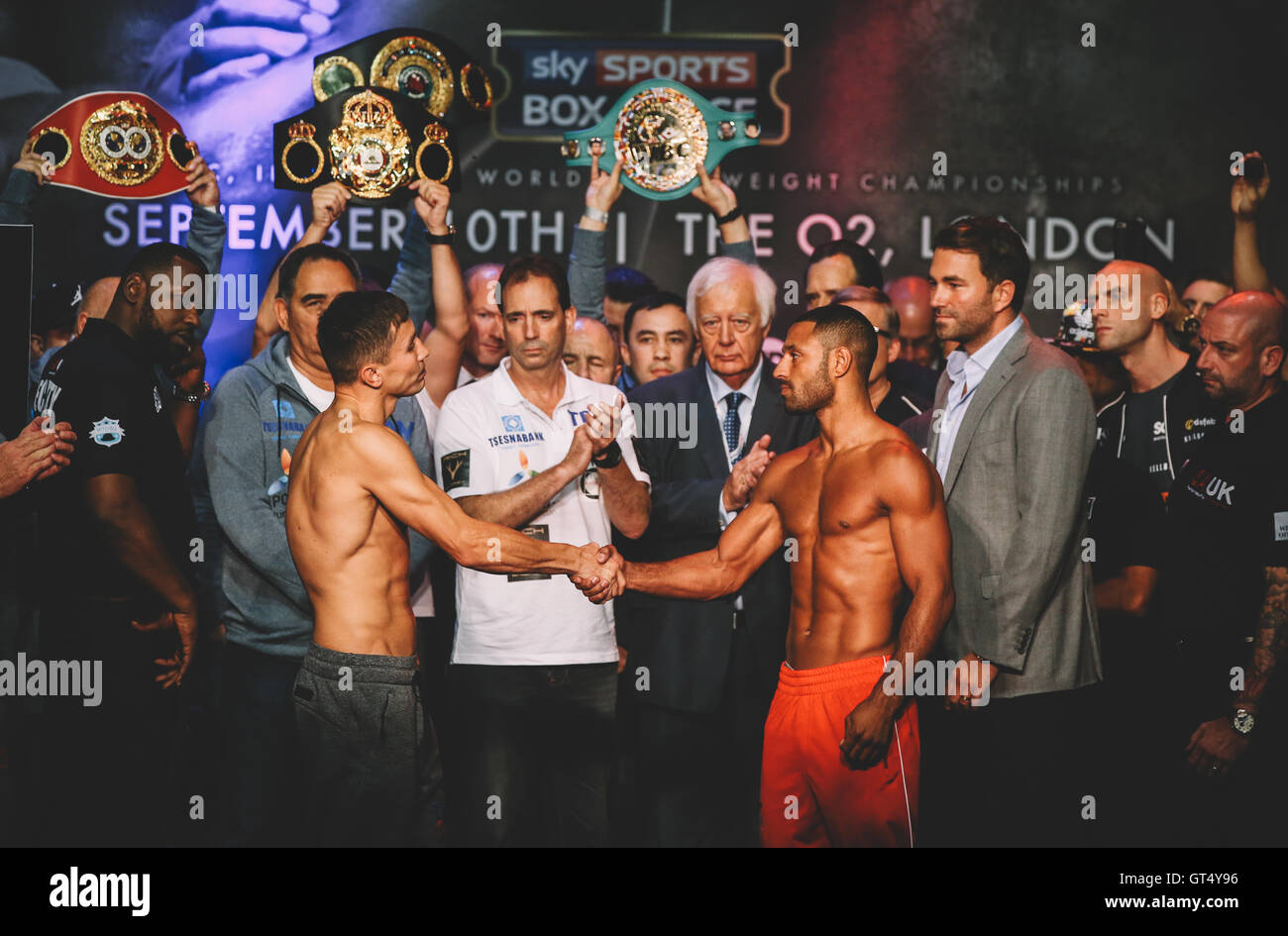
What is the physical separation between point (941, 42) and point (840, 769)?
Answer: 3.30 meters

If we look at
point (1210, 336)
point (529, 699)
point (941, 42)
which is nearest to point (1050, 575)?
point (1210, 336)

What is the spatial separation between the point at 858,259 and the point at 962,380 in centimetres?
89

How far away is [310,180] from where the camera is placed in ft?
17.4

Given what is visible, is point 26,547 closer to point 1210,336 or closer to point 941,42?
point 941,42

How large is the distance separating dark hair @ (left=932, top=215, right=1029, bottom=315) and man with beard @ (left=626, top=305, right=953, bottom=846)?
0.60 meters

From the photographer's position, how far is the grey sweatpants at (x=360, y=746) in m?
3.93

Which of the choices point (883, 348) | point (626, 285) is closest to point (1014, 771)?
point (883, 348)

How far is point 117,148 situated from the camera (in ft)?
17.6

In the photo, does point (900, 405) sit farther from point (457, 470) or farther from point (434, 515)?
point (434, 515)

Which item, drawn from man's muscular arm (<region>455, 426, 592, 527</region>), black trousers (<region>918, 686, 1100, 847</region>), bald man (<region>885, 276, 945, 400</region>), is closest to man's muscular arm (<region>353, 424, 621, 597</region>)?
man's muscular arm (<region>455, 426, 592, 527</region>)

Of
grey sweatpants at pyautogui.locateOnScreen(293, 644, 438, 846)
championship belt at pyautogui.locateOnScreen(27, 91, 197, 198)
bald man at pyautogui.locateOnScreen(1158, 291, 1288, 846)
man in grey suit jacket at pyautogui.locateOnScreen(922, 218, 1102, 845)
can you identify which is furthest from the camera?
championship belt at pyautogui.locateOnScreen(27, 91, 197, 198)

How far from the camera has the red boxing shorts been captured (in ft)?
13.5

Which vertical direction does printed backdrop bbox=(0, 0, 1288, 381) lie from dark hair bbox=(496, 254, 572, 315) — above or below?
above

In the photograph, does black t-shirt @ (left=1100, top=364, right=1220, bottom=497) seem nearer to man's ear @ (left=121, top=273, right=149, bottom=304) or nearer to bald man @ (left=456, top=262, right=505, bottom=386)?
bald man @ (left=456, top=262, right=505, bottom=386)
